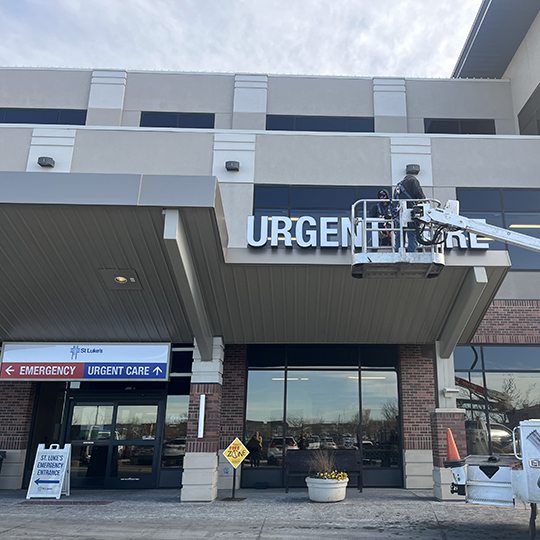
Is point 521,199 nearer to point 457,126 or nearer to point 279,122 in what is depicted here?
point 457,126

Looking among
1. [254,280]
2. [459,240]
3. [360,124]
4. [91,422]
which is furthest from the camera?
[360,124]

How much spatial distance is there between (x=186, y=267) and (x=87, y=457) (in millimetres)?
7172

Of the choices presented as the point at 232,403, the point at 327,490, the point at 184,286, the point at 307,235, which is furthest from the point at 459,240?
the point at 232,403

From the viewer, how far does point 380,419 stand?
13.9 m

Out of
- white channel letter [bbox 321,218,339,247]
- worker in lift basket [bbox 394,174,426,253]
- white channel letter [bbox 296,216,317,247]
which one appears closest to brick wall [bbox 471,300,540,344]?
white channel letter [bbox 321,218,339,247]

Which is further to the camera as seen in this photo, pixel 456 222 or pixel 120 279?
pixel 120 279

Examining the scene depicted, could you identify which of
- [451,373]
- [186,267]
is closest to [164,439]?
[186,267]

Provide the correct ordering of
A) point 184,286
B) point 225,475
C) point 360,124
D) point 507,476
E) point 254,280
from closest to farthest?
point 507,476 < point 184,286 < point 254,280 < point 225,475 < point 360,124

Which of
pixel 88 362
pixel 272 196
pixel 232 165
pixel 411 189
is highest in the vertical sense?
pixel 232 165

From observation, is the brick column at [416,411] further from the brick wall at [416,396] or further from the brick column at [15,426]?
the brick column at [15,426]

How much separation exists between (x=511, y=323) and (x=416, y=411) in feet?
11.6

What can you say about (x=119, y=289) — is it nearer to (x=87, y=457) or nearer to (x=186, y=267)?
(x=186, y=267)

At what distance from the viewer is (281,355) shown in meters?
14.5

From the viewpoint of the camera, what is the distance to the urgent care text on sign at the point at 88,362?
40.9 feet
